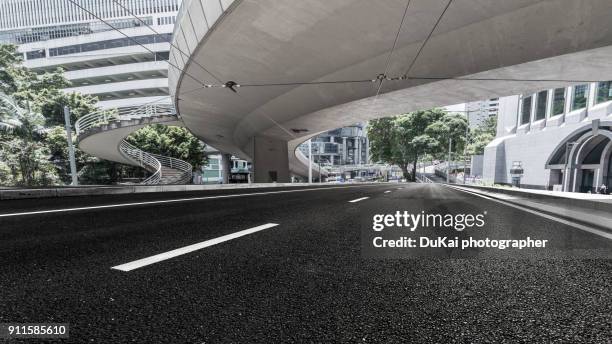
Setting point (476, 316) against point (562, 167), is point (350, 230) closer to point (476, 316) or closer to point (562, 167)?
point (476, 316)

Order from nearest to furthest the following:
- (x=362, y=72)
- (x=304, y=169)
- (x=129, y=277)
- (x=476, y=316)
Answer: (x=476, y=316), (x=129, y=277), (x=362, y=72), (x=304, y=169)

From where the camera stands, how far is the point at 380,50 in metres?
11.2

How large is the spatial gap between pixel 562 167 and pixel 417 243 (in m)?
37.0

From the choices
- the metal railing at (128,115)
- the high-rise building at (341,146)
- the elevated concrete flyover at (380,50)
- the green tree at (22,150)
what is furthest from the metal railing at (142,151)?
the high-rise building at (341,146)

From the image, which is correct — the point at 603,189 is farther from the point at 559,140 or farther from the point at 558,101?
the point at 558,101

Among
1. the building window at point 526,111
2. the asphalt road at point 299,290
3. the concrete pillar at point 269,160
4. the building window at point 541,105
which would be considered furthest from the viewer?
the building window at point 526,111

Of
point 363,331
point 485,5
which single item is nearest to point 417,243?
point 363,331

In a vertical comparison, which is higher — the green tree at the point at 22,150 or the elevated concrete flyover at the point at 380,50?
the elevated concrete flyover at the point at 380,50

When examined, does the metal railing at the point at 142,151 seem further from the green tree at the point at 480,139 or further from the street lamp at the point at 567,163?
the green tree at the point at 480,139

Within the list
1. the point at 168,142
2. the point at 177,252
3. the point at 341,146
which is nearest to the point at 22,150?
the point at 168,142

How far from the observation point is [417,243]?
10.0 ft

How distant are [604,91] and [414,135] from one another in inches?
987

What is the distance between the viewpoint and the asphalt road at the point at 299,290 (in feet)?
4.05

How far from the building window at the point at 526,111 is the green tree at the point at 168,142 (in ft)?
153
